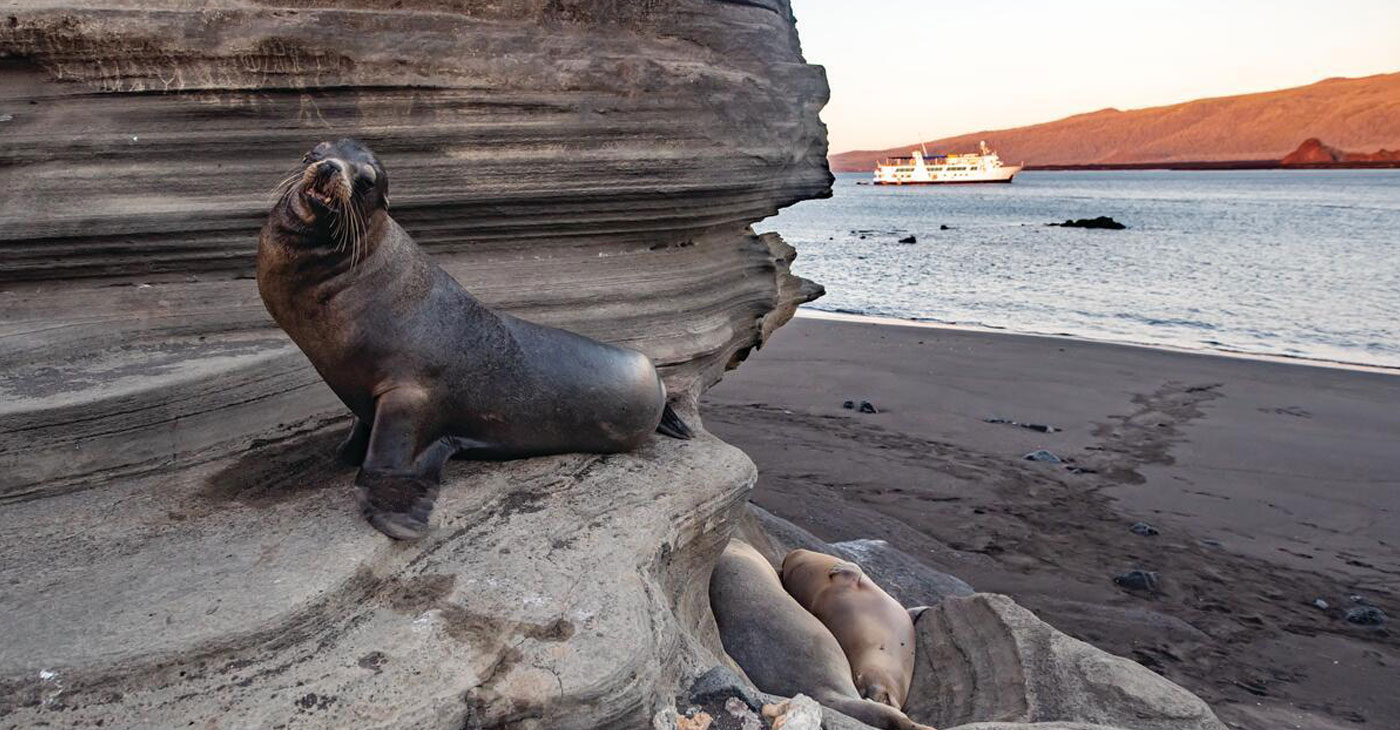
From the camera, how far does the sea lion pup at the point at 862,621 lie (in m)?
4.43

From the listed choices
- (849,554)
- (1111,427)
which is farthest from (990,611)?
(1111,427)

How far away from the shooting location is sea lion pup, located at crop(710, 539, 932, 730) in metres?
3.84

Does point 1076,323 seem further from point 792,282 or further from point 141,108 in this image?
point 141,108

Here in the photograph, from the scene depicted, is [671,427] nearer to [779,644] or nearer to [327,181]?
[779,644]

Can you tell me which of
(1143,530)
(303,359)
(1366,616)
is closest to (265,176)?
(303,359)

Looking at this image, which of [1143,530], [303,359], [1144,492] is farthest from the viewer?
[1144,492]

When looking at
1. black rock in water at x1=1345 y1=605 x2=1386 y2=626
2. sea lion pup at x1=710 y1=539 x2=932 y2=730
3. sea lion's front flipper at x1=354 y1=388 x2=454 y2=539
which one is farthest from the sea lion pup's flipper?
black rock in water at x1=1345 y1=605 x2=1386 y2=626

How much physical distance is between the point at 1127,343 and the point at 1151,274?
12.0 metres

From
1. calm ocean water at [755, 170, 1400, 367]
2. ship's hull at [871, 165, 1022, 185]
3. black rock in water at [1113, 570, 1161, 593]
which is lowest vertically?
ship's hull at [871, 165, 1022, 185]

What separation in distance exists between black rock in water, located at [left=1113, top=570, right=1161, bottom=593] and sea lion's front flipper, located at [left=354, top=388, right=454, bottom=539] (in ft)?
13.1

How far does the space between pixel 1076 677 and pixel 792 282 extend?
3830 mm

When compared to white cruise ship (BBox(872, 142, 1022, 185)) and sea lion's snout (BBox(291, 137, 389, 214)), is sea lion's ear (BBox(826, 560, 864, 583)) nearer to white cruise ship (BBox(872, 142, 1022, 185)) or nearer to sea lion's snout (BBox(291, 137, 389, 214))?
sea lion's snout (BBox(291, 137, 389, 214))

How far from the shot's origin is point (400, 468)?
3.43 metres

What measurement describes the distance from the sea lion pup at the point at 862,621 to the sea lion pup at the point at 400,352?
4.59 ft
